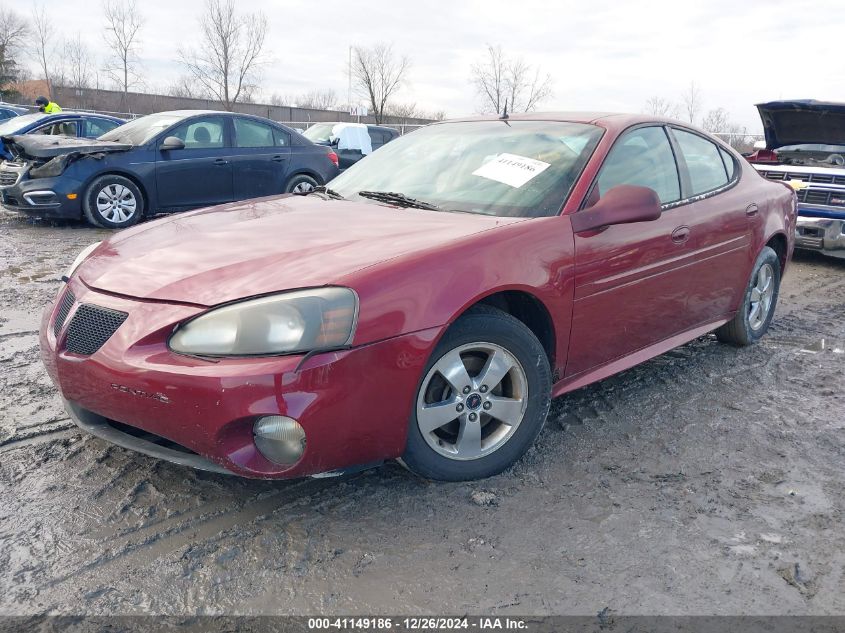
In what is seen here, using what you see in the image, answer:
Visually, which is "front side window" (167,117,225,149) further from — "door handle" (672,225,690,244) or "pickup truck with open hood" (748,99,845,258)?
"door handle" (672,225,690,244)

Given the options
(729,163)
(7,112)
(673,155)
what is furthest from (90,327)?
(7,112)

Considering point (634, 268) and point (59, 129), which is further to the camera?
point (59, 129)

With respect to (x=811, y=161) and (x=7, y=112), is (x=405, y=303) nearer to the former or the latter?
(x=811, y=161)

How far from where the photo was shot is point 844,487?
2750 mm

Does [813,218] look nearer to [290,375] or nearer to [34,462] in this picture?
[290,375]

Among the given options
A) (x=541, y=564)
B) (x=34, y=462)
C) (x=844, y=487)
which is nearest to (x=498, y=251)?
(x=541, y=564)

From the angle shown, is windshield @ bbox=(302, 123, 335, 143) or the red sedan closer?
the red sedan

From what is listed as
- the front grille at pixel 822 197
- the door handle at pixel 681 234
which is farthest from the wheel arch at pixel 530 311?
the front grille at pixel 822 197

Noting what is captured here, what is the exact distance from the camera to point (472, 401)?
2609mm

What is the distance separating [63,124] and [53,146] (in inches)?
136

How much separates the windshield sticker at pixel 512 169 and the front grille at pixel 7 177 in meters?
7.67

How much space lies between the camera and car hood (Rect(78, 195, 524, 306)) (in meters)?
2.37

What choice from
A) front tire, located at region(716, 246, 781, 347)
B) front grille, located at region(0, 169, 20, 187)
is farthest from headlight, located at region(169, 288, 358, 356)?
front grille, located at region(0, 169, 20, 187)

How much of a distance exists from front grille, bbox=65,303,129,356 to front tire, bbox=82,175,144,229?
6563 millimetres
